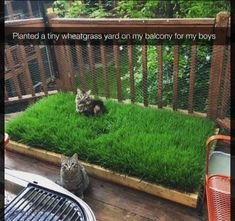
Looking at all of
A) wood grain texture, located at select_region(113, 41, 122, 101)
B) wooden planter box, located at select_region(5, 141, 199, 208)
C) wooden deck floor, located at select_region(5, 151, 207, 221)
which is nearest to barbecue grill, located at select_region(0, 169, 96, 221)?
wooden deck floor, located at select_region(5, 151, 207, 221)

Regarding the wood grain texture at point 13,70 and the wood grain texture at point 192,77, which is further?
the wood grain texture at point 13,70

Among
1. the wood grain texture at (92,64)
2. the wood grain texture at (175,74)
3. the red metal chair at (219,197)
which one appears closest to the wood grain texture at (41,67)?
the wood grain texture at (92,64)

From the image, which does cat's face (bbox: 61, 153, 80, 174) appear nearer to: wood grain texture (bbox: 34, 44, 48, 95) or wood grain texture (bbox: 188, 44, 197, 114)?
wood grain texture (bbox: 188, 44, 197, 114)

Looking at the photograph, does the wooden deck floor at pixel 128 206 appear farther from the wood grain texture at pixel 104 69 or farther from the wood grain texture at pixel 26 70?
the wood grain texture at pixel 26 70

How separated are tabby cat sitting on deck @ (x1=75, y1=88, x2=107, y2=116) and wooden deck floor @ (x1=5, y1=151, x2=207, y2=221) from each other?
2.00ft

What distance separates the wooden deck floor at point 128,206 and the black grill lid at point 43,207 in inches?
14.7

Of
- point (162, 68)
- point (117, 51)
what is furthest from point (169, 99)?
point (117, 51)

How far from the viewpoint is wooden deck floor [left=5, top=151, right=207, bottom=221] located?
6.25 ft

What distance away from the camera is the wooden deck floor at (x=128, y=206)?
190cm

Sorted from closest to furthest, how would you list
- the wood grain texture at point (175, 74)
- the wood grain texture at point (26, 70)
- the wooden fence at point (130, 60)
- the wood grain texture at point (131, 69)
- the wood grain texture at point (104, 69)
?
the wooden fence at point (130, 60) < the wood grain texture at point (175, 74) < the wood grain texture at point (131, 69) < the wood grain texture at point (104, 69) < the wood grain texture at point (26, 70)

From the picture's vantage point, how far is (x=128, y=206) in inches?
78.6

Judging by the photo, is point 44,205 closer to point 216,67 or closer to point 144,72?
point 144,72

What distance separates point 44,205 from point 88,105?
1139mm

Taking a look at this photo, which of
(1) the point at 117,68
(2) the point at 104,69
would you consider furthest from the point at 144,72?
(2) the point at 104,69
